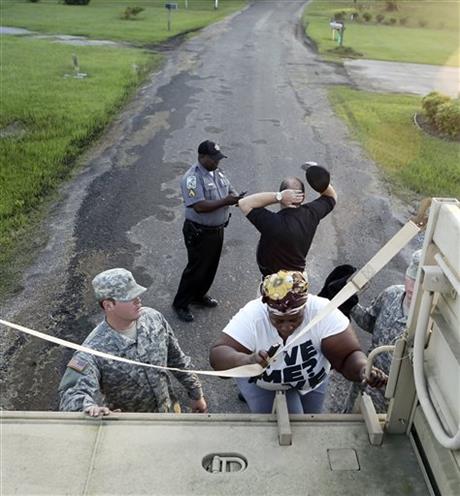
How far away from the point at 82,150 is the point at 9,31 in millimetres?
17758

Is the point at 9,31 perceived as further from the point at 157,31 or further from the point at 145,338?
the point at 145,338

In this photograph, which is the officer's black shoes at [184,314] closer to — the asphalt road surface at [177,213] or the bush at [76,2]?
the asphalt road surface at [177,213]

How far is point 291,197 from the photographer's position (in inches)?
167

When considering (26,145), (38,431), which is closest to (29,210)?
(26,145)

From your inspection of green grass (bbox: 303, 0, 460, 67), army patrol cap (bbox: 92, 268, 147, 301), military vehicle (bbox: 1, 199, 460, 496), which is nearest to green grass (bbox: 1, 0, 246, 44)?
green grass (bbox: 303, 0, 460, 67)

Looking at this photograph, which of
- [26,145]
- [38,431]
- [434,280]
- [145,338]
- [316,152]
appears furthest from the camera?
Result: [316,152]

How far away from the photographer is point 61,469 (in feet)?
7.20

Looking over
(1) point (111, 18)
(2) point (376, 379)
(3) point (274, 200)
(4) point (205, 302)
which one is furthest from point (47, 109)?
(1) point (111, 18)

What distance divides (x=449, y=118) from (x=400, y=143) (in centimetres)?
133

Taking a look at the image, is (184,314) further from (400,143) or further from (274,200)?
(400,143)

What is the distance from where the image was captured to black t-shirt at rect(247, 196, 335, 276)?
4.27m

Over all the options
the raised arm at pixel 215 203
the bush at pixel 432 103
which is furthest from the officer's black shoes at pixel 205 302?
the bush at pixel 432 103

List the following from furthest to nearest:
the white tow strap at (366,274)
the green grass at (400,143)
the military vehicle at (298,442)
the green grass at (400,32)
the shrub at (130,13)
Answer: the shrub at (130,13) < the green grass at (400,32) < the green grass at (400,143) < the white tow strap at (366,274) < the military vehicle at (298,442)

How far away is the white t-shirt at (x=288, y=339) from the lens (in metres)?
3.09
